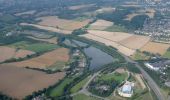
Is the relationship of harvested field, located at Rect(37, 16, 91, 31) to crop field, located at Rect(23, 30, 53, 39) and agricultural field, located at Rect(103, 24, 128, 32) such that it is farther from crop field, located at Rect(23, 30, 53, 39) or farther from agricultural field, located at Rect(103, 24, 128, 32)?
agricultural field, located at Rect(103, 24, 128, 32)

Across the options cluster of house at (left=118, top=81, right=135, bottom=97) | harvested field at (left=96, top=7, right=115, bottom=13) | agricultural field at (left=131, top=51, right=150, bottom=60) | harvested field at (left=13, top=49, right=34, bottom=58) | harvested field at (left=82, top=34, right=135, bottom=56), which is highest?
cluster of house at (left=118, top=81, right=135, bottom=97)

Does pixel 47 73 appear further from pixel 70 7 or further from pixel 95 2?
pixel 95 2

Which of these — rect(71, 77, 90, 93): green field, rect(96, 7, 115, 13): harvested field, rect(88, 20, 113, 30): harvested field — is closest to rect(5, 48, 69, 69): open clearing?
rect(71, 77, 90, 93): green field

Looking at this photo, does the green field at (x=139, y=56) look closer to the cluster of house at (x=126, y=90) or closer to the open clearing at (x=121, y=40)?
the open clearing at (x=121, y=40)

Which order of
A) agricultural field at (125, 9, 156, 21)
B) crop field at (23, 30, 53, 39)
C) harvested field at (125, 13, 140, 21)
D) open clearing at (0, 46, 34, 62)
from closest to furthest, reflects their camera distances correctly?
open clearing at (0, 46, 34, 62), crop field at (23, 30, 53, 39), harvested field at (125, 13, 140, 21), agricultural field at (125, 9, 156, 21)

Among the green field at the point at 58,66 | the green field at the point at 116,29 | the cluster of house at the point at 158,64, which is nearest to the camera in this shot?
the cluster of house at the point at 158,64

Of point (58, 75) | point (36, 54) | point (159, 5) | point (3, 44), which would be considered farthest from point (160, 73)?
point (159, 5)

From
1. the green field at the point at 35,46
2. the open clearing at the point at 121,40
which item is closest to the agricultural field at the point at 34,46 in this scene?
the green field at the point at 35,46
